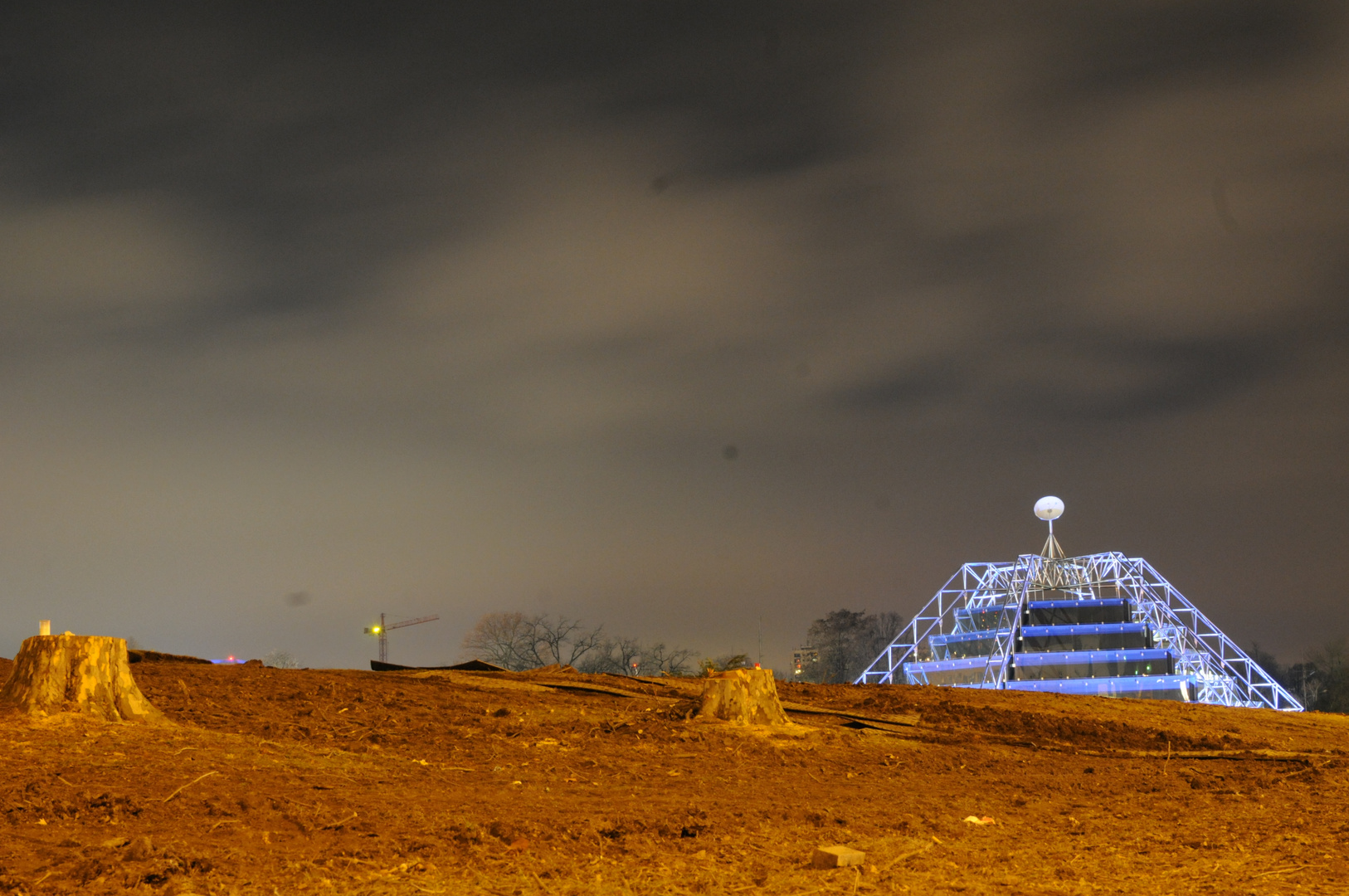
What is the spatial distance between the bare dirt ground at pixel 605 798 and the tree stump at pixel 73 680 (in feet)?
1.25

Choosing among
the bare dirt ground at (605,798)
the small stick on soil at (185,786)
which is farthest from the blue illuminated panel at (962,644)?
the small stick on soil at (185,786)

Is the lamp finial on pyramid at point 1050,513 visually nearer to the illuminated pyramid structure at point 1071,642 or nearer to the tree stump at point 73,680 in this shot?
the illuminated pyramid structure at point 1071,642

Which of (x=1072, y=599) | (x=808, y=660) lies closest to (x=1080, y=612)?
(x=1072, y=599)

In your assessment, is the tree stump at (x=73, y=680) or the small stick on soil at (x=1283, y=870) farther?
the tree stump at (x=73, y=680)

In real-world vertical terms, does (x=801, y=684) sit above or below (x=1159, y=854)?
above

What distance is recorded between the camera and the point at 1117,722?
13312 mm

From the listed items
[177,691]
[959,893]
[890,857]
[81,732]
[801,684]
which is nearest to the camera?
[959,893]

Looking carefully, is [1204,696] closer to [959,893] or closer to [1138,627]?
[1138,627]

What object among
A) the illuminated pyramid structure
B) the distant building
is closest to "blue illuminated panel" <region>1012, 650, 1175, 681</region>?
the illuminated pyramid structure

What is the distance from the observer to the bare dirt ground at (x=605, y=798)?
535 cm

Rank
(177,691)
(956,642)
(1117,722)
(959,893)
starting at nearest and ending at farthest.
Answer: (959,893)
(177,691)
(1117,722)
(956,642)

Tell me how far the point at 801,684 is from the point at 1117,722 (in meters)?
4.35

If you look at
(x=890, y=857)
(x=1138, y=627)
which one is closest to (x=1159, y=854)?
(x=890, y=857)

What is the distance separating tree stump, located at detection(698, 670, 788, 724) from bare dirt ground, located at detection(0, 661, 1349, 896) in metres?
0.33
